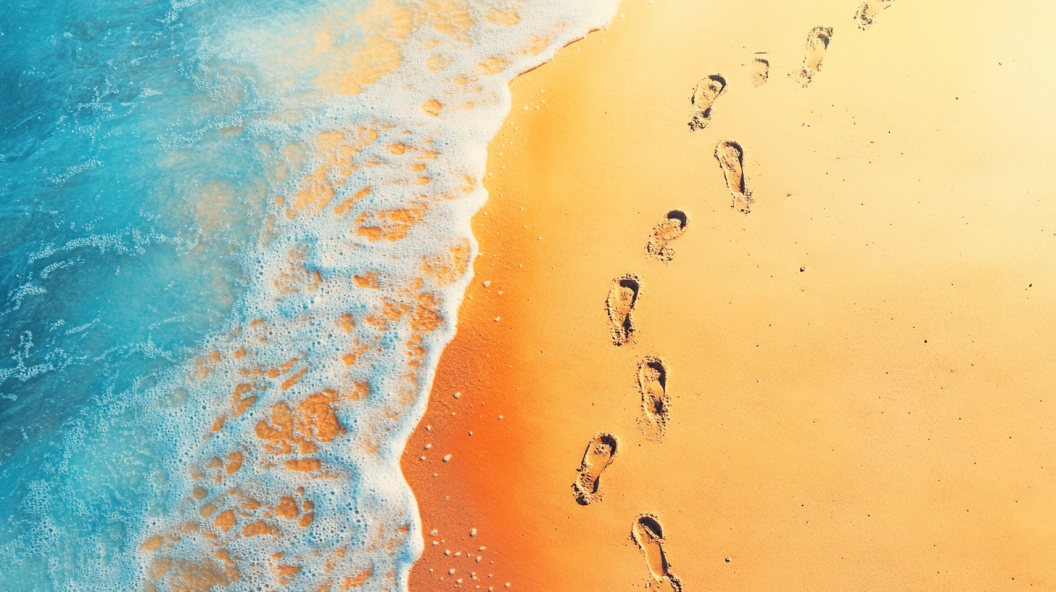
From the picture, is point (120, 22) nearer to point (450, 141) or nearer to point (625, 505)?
point (450, 141)

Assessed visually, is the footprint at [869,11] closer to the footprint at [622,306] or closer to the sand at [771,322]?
the sand at [771,322]

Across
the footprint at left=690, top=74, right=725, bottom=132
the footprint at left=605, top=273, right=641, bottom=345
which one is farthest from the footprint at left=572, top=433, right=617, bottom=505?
the footprint at left=690, top=74, right=725, bottom=132

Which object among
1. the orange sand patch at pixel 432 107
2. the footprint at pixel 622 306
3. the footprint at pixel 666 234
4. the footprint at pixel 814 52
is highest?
the footprint at pixel 814 52

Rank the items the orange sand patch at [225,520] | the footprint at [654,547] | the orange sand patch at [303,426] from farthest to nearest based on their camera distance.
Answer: the orange sand patch at [303,426]
the orange sand patch at [225,520]
the footprint at [654,547]

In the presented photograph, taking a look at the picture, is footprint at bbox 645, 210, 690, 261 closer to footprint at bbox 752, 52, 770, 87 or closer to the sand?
the sand

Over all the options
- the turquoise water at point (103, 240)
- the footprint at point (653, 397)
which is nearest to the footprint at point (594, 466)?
the footprint at point (653, 397)

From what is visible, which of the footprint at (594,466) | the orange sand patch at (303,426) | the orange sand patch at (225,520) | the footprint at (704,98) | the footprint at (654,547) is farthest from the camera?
the footprint at (704,98)

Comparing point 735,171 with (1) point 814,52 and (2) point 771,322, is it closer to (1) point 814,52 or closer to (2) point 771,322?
(2) point 771,322

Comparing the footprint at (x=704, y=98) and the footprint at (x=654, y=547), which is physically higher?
the footprint at (x=704, y=98)
